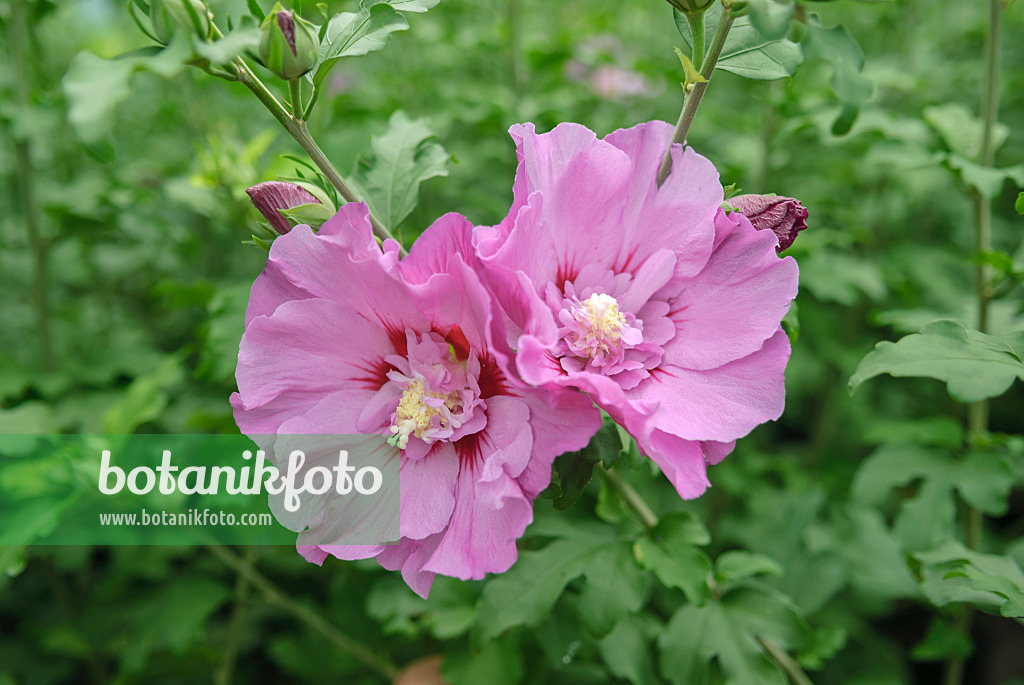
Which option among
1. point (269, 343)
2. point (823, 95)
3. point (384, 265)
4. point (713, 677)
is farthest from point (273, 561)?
point (823, 95)

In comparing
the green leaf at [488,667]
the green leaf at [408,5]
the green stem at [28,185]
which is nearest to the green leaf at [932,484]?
the green leaf at [488,667]

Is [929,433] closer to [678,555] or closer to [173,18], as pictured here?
[678,555]

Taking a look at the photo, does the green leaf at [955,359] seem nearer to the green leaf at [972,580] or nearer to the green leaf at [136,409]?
the green leaf at [972,580]

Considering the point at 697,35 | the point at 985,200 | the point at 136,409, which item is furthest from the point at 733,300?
the point at 136,409

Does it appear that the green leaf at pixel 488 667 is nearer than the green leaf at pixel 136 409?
Yes

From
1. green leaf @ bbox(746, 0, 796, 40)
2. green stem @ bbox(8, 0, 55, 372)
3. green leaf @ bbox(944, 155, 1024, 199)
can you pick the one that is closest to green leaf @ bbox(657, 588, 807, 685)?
green leaf @ bbox(944, 155, 1024, 199)

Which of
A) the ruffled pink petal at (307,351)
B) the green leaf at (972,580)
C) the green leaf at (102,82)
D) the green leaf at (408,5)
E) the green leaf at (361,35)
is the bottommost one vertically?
the green leaf at (972,580)
